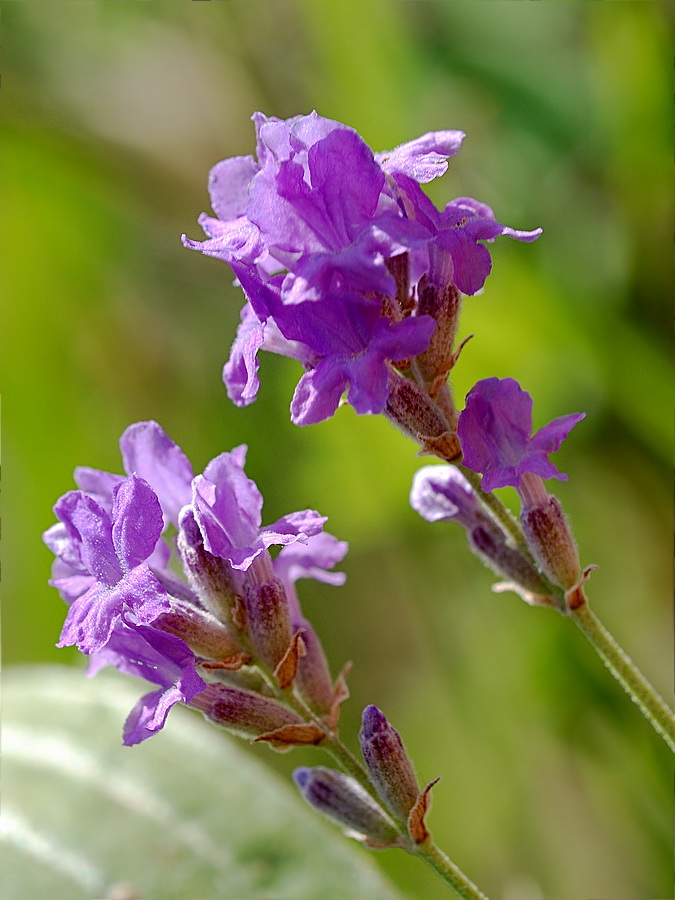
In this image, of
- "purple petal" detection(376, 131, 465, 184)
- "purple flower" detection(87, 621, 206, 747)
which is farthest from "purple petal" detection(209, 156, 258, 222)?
"purple flower" detection(87, 621, 206, 747)

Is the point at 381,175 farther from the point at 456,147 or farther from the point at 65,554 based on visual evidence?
the point at 65,554

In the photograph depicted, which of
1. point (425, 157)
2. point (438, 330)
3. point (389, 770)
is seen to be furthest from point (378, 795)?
point (425, 157)

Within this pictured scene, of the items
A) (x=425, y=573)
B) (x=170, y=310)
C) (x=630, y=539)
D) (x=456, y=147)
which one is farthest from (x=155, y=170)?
(x=456, y=147)

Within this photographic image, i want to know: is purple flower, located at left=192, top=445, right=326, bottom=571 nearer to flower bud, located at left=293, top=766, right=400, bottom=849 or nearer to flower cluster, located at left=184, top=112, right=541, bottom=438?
flower cluster, located at left=184, top=112, right=541, bottom=438

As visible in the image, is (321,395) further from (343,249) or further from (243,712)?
(243,712)

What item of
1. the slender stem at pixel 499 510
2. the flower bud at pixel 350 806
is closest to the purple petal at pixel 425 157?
the slender stem at pixel 499 510

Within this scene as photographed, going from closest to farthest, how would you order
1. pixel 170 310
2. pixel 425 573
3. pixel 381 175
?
pixel 381 175 < pixel 425 573 < pixel 170 310
